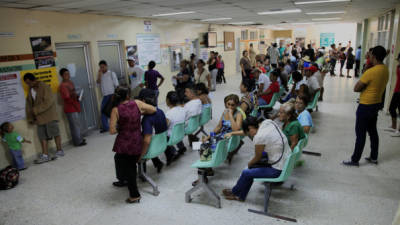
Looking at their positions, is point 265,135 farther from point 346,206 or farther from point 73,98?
point 73,98

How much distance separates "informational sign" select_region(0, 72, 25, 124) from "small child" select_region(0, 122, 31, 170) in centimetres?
25

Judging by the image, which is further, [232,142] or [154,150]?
[232,142]

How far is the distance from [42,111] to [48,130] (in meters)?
0.38

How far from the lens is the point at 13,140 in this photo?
4.43 meters

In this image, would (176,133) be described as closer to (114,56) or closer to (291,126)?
(291,126)

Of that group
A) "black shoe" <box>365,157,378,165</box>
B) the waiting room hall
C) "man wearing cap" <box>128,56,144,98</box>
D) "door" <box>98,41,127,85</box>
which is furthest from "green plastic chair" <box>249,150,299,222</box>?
"door" <box>98,41,127,85</box>

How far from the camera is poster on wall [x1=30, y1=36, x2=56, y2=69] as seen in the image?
5.00 m

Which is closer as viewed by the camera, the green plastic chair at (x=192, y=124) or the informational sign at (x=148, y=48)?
the green plastic chair at (x=192, y=124)

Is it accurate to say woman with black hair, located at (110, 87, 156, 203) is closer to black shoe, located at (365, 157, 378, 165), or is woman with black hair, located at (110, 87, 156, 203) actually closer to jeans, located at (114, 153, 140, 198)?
jeans, located at (114, 153, 140, 198)

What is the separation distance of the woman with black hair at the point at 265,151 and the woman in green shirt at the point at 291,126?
473 mm

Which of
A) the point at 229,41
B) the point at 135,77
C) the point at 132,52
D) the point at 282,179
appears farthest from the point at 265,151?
the point at 229,41

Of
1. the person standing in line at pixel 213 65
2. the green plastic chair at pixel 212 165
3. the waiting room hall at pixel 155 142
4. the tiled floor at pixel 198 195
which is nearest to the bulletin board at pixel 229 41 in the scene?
the person standing in line at pixel 213 65

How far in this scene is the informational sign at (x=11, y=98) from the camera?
177 inches

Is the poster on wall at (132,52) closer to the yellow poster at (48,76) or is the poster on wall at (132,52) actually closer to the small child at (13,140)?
the yellow poster at (48,76)
